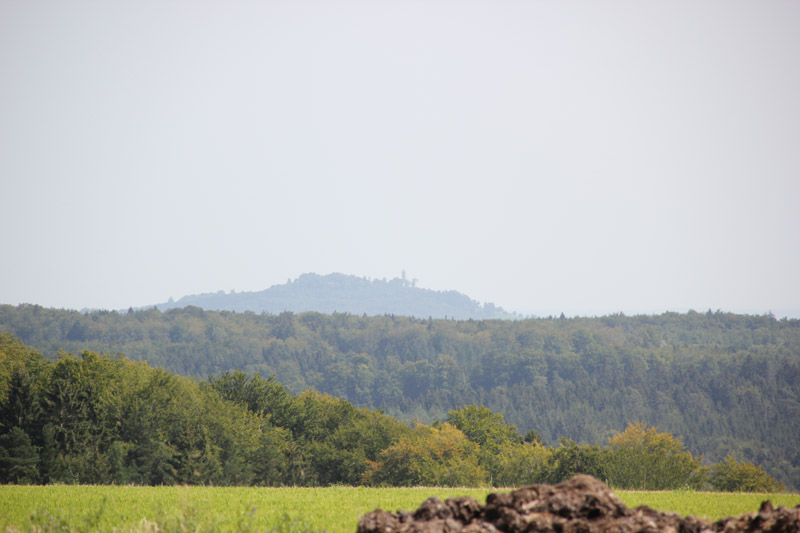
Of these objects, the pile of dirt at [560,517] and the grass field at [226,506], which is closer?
the pile of dirt at [560,517]

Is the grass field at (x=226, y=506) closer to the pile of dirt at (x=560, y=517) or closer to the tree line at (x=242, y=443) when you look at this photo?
the pile of dirt at (x=560, y=517)

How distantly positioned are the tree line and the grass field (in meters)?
19.4

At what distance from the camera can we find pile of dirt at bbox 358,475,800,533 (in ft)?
31.9

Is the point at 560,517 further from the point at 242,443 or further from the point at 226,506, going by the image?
the point at 242,443

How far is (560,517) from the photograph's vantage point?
9.96m

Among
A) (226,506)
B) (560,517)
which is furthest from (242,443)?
(560,517)

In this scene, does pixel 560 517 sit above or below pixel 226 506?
above

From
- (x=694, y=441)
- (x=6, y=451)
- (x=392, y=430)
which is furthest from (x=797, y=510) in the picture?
(x=694, y=441)

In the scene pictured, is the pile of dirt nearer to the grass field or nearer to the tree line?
the grass field

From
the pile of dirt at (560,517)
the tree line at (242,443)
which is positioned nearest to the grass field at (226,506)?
the pile of dirt at (560,517)

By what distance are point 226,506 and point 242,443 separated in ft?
110

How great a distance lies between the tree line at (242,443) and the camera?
143 feet

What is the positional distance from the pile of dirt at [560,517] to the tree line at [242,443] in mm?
33265

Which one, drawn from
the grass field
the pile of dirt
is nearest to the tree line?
the grass field
